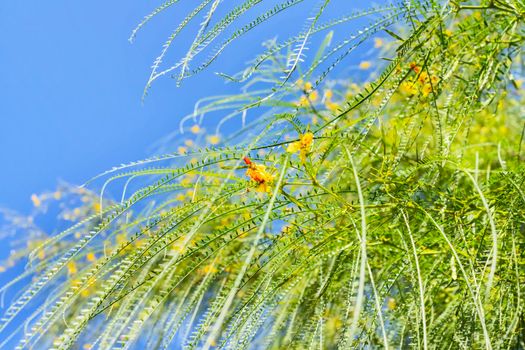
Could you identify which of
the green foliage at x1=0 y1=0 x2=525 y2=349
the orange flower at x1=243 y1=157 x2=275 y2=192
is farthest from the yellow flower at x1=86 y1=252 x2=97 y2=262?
the orange flower at x1=243 y1=157 x2=275 y2=192

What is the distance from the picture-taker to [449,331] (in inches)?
36.6

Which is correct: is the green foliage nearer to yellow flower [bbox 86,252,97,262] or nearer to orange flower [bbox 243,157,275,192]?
orange flower [bbox 243,157,275,192]

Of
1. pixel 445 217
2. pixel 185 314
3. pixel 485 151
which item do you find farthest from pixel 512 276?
pixel 485 151

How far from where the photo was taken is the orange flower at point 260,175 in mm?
686

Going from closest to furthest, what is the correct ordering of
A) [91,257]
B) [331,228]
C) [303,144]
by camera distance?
[303,144]
[331,228]
[91,257]

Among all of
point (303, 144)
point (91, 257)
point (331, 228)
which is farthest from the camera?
point (91, 257)

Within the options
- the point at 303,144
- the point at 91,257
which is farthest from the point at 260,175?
the point at 91,257

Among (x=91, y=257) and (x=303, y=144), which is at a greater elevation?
(x=91, y=257)

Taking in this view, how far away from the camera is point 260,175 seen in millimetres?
690

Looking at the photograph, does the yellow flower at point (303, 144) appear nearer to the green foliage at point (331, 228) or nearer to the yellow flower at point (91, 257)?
the green foliage at point (331, 228)

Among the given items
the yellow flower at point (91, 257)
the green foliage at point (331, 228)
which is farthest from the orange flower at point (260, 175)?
the yellow flower at point (91, 257)

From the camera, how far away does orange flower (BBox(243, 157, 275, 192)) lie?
0.69m

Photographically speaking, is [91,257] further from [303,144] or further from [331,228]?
[303,144]

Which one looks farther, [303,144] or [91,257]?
[91,257]
